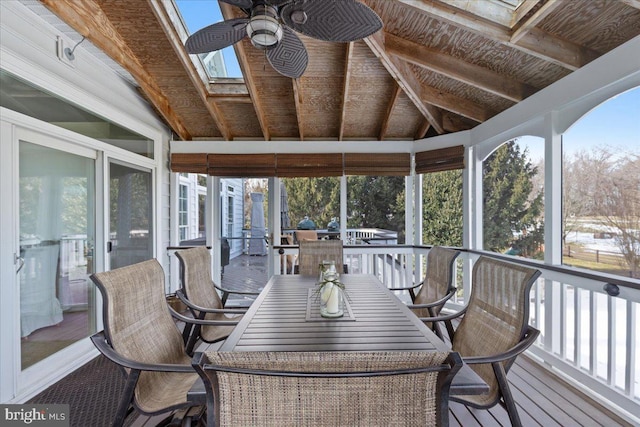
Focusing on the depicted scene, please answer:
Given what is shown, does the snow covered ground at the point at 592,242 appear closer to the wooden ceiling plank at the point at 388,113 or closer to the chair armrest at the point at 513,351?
the chair armrest at the point at 513,351

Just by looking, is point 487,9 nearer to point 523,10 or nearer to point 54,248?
point 523,10

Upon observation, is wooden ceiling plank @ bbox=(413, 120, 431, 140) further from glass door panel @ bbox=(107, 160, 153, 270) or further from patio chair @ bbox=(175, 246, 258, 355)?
glass door panel @ bbox=(107, 160, 153, 270)

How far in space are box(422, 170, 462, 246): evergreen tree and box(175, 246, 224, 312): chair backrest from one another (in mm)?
3370

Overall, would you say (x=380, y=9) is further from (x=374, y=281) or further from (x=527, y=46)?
(x=374, y=281)

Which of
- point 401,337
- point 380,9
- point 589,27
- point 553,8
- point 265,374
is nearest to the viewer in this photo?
point 265,374

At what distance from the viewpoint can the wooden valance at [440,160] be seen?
14.7 feet

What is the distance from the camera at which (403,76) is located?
3639 millimetres

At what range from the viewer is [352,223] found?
5.21 m

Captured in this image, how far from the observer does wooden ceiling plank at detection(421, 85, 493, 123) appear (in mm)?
4129

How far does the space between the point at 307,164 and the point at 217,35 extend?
2.88 metres

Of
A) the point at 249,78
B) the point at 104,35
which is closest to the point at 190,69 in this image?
the point at 249,78

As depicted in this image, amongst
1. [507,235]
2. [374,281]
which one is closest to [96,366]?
[374,281]

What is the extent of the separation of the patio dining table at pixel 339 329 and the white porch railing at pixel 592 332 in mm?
1652

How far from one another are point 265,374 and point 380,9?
3.26m
